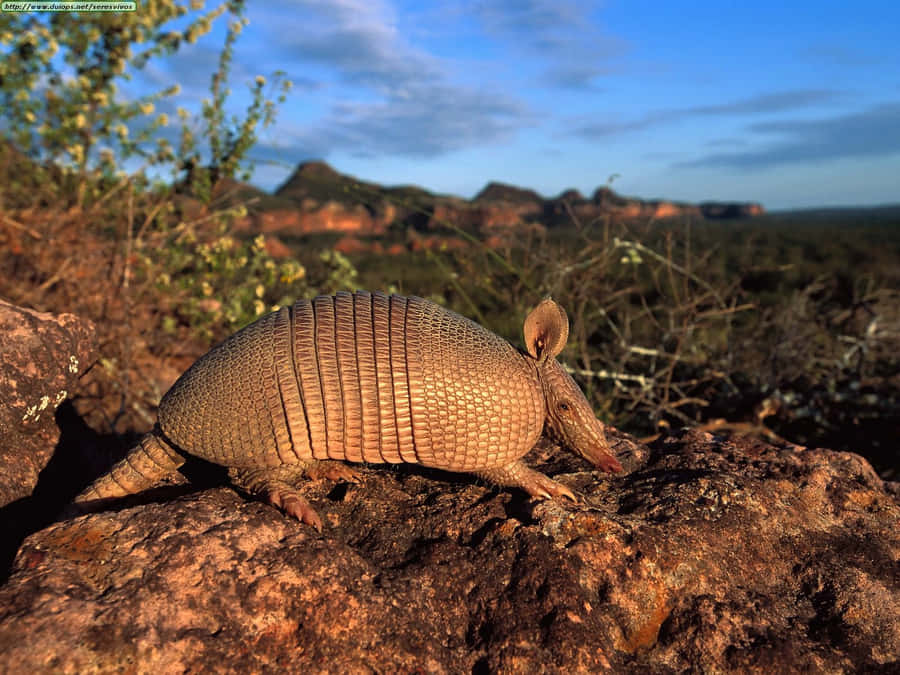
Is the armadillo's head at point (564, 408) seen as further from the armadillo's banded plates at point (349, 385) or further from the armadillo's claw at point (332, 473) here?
→ the armadillo's claw at point (332, 473)

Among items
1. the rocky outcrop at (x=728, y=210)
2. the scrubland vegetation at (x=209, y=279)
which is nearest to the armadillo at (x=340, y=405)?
the scrubland vegetation at (x=209, y=279)

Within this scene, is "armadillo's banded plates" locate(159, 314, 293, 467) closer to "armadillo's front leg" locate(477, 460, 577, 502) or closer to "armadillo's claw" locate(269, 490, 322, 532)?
"armadillo's claw" locate(269, 490, 322, 532)

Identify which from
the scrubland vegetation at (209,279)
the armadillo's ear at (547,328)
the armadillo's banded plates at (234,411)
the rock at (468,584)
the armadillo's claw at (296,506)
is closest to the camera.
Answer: the rock at (468,584)

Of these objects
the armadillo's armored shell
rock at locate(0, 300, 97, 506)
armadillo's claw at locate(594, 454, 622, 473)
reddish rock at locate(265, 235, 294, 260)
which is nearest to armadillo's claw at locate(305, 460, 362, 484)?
the armadillo's armored shell

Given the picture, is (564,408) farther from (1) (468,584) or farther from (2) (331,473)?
(2) (331,473)

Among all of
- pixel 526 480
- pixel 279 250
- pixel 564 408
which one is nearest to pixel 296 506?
pixel 526 480

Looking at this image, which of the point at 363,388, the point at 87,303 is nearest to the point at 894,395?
the point at 363,388

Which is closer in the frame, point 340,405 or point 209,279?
point 340,405
